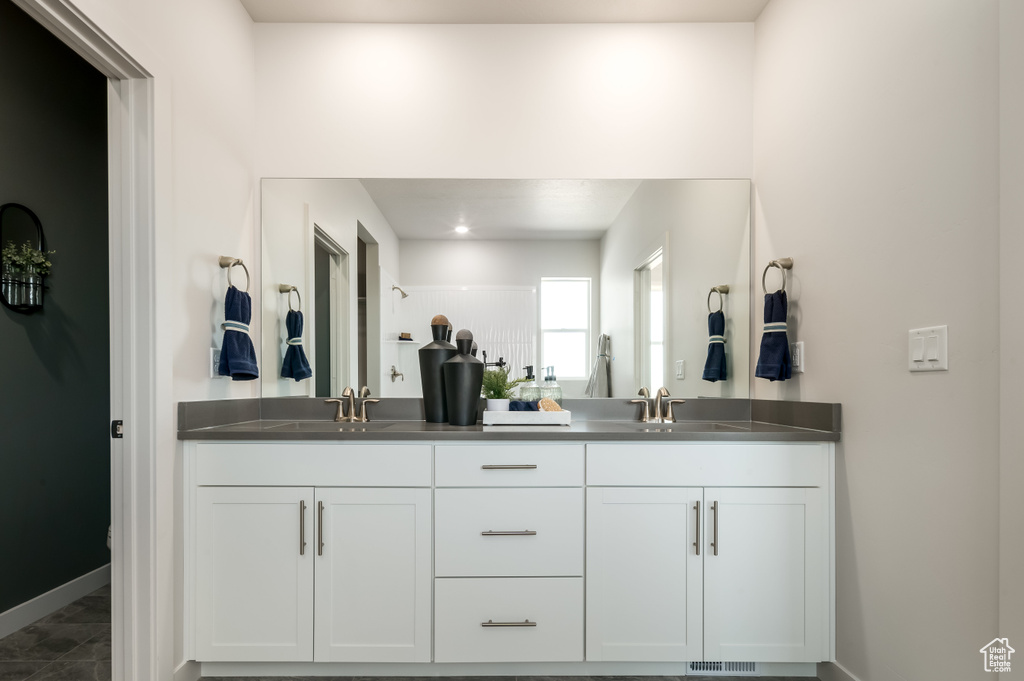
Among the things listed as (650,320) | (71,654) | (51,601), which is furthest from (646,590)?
(51,601)

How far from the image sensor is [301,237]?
105 inches

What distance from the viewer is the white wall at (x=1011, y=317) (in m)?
1.33

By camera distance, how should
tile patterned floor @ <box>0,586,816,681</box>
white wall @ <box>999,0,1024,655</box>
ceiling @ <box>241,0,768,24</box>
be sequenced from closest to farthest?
white wall @ <box>999,0,1024,655</box> → tile patterned floor @ <box>0,586,816,681</box> → ceiling @ <box>241,0,768,24</box>

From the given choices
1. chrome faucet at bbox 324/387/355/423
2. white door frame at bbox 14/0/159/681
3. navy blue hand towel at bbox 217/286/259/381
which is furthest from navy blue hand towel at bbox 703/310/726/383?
white door frame at bbox 14/0/159/681

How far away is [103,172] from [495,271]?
6.61 ft

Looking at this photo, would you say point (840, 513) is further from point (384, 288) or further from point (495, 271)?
point (384, 288)

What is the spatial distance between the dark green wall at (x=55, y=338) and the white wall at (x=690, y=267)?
241 cm

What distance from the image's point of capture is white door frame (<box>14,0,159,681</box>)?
1.91m

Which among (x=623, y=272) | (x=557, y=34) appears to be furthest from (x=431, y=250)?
(x=557, y=34)

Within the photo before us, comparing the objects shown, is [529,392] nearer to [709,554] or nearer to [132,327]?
[709,554]

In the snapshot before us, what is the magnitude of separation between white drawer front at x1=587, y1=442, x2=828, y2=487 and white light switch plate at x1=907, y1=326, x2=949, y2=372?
56 cm

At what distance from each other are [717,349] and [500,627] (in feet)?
4.61

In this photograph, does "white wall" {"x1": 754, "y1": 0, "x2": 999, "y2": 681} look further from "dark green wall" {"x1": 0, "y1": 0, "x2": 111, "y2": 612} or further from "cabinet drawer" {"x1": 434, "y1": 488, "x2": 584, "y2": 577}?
"dark green wall" {"x1": 0, "y1": 0, "x2": 111, "y2": 612}

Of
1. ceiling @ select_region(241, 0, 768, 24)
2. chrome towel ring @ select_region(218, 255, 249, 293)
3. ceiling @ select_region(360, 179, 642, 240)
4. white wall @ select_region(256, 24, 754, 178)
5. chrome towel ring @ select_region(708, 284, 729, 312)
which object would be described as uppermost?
ceiling @ select_region(241, 0, 768, 24)
